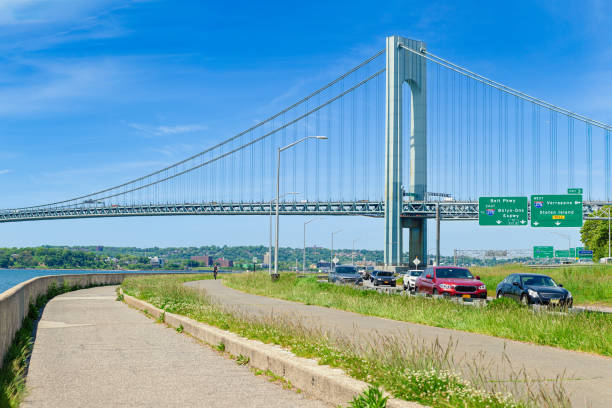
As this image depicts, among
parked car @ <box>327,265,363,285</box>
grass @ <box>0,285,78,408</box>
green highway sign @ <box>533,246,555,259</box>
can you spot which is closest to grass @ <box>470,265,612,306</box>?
parked car @ <box>327,265,363,285</box>

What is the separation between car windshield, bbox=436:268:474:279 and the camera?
92.4 ft

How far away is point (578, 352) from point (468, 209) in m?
72.4

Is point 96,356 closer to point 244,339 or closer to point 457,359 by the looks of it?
point 244,339

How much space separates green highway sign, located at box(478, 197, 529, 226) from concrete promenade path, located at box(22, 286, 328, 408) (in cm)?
3757

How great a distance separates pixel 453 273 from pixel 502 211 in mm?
21774

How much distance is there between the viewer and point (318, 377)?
748 centimetres

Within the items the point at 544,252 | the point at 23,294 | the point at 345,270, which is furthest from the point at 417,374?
the point at 544,252

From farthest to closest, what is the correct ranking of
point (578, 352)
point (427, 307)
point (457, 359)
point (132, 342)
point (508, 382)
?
point (427, 307) < point (132, 342) < point (578, 352) < point (457, 359) < point (508, 382)

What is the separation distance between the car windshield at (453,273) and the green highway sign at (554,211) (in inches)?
783

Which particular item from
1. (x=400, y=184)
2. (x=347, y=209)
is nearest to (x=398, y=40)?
(x=400, y=184)

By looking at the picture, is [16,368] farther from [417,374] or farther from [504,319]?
[504,319]

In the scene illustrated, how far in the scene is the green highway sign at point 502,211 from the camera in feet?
157

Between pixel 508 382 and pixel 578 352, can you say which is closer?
pixel 508 382

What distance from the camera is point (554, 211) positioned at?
46.6 m
